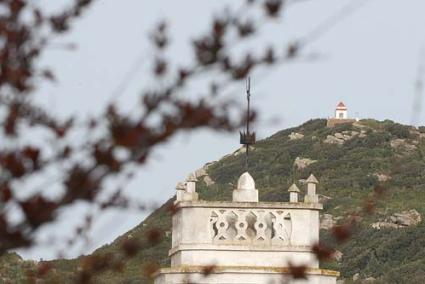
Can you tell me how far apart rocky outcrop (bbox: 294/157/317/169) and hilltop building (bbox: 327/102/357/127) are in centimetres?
785

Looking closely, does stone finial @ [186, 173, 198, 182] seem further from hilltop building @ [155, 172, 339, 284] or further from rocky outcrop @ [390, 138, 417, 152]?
rocky outcrop @ [390, 138, 417, 152]

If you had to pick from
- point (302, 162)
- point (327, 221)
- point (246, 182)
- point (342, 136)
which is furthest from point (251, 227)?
point (342, 136)

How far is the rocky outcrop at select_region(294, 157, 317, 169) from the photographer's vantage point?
93.8 m

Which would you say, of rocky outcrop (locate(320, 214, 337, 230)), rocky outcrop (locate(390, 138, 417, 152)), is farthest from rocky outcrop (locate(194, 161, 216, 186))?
rocky outcrop (locate(320, 214, 337, 230))

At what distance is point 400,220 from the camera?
78875mm

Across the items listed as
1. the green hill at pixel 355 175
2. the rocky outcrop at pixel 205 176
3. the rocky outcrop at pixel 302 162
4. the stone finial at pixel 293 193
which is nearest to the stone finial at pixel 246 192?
the stone finial at pixel 293 193

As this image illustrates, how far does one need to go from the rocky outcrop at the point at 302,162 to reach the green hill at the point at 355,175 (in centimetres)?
5

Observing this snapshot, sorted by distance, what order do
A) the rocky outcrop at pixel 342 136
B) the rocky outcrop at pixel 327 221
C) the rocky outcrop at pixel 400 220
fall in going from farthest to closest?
the rocky outcrop at pixel 342 136
the rocky outcrop at pixel 400 220
the rocky outcrop at pixel 327 221

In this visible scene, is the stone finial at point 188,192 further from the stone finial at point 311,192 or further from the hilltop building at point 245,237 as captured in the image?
the stone finial at point 311,192

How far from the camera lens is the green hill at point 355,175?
7106cm

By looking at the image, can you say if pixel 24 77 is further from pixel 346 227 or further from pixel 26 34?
pixel 346 227

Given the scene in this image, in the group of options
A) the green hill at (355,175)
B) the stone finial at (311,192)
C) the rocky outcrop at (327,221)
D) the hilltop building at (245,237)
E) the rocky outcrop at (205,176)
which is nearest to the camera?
the hilltop building at (245,237)

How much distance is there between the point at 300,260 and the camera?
51.8ft

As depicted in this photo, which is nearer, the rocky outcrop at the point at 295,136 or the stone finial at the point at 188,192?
the stone finial at the point at 188,192
